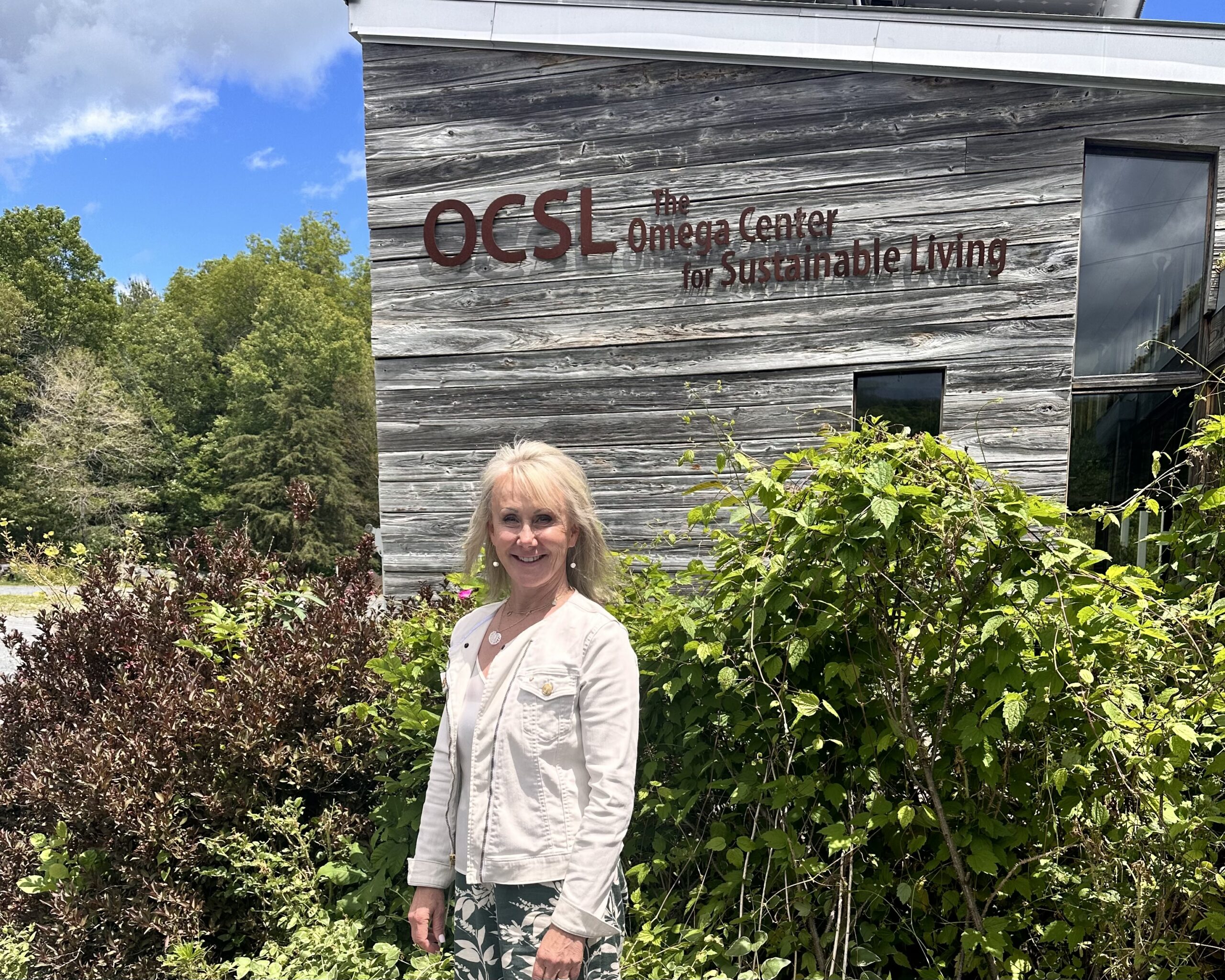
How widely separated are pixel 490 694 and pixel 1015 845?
1.49 metres

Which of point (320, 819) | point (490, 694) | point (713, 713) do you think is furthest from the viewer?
point (320, 819)

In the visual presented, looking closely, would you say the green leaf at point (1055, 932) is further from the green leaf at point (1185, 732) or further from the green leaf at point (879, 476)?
the green leaf at point (879, 476)

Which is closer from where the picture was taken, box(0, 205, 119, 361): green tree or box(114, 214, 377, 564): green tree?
box(114, 214, 377, 564): green tree

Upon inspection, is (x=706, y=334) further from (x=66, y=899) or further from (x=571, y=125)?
(x=66, y=899)

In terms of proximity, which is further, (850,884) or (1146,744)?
(850,884)

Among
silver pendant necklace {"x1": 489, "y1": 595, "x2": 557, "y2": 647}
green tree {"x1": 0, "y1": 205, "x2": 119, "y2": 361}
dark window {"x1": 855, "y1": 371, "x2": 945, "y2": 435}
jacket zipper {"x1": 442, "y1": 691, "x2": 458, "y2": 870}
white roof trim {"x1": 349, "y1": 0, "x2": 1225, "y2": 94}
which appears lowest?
jacket zipper {"x1": 442, "y1": 691, "x2": 458, "y2": 870}

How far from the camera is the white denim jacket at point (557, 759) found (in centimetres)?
166

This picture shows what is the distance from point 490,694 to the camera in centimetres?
180

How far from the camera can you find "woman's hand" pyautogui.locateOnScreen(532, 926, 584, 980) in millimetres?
1604

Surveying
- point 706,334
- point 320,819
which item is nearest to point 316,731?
point 320,819

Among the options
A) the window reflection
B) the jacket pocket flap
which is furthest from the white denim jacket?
the window reflection

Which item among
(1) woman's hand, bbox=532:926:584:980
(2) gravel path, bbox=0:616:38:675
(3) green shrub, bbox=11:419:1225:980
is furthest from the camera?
(2) gravel path, bbox=0:616:38:675

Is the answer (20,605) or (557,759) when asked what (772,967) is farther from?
(20,605)

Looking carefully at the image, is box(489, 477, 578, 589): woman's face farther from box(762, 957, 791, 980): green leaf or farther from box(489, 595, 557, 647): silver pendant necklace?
box(762, 957, 791, 980): green leaf
